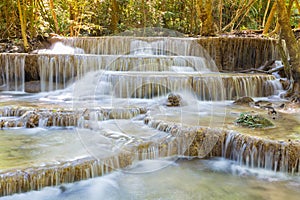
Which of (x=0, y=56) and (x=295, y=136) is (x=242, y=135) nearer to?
(x=295, y=136)

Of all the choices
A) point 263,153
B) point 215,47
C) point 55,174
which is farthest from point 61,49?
point 263,153

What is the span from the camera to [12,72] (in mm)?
9406

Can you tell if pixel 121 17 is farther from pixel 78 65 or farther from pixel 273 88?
pixel 273 88

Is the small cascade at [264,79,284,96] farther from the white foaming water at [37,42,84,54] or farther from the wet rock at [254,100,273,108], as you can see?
the white foaming water at [37,42,84,54]

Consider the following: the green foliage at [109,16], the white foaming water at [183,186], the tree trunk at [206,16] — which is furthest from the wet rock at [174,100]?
the green foliage at [109,16]

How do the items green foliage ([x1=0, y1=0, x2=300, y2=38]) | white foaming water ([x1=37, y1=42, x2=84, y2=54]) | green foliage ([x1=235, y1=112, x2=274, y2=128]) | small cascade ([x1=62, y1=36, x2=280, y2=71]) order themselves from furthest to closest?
green foliage ([x1=0, y1=0, x2=300, y2=38]), white foaming water ([x1=37, y1=42, x2=84, y2=54]), small cascade ([x1=62, y1=36, x2=280, y2=71]), green foliage ([x1=235, y1=112, x2=274, y2=128])

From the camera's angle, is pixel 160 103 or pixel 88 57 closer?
pixel 160 103

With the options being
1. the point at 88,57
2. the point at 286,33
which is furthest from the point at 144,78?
the point at 286,33

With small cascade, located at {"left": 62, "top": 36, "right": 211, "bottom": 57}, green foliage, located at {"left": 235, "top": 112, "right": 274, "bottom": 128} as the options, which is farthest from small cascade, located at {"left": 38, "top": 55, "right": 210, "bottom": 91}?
green foliage, located at {"left": 235, "top": 112, "right": 274, "bottom": 128}

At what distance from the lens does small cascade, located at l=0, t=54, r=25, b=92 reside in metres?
9.37

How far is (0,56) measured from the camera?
9305 millimetres

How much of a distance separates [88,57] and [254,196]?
6623 mm

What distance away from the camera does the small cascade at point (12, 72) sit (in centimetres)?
937

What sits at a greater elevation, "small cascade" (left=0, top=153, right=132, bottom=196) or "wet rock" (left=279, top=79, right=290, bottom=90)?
"wet rock" (left=279, top=79, right=290, bottom=90)
